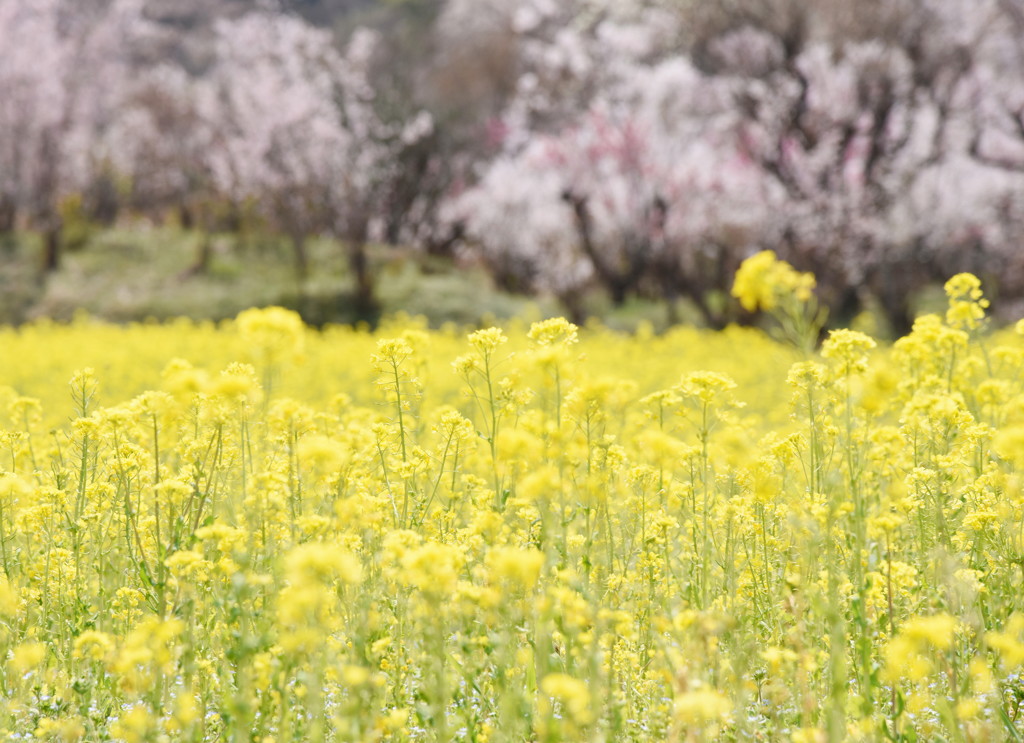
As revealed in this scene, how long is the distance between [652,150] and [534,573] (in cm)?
1530

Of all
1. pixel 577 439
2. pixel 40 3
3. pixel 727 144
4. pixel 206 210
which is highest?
pixel 40 3

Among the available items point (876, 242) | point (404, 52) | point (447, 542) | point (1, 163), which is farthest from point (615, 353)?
point (404, 52)

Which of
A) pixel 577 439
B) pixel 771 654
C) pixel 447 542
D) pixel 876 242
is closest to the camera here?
pixel 771 654

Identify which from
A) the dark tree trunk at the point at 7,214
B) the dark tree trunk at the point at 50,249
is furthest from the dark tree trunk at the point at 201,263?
the dark tree trunk at the point at 7,214

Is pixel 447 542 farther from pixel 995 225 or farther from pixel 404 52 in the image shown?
pixel 404 52

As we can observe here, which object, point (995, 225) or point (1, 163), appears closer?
point (995, 225)

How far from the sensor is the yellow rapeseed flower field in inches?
87.4

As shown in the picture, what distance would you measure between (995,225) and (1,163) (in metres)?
19.8

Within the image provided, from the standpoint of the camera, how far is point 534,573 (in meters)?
2.06

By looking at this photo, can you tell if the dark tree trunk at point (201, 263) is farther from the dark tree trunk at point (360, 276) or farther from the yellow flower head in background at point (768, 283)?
the yellow flower head in background at point (768, 283)

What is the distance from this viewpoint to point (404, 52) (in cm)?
3309

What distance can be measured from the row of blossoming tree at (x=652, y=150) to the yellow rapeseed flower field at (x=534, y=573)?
12399 millimetres

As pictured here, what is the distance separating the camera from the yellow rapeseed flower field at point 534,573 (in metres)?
2.22

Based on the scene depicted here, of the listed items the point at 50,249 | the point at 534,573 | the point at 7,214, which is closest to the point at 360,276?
the point at 50,249
